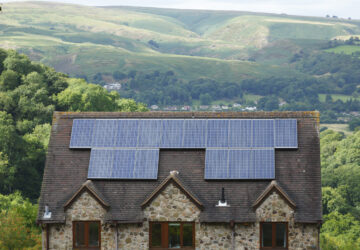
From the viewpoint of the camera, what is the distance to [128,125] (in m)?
31.6

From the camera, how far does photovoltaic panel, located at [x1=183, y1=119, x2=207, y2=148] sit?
30.5 meters

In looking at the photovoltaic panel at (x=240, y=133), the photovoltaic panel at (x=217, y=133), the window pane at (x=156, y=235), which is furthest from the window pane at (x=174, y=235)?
the photovoltaic panel at (x=240, y=133)

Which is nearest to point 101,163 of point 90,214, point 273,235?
point 90,214

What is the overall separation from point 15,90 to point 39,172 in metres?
17.3

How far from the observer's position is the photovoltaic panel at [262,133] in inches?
1196

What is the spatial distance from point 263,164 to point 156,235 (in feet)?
20.0

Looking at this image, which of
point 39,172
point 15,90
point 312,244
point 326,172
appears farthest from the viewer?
point 326,172

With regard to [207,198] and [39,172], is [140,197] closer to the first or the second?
[207,198]

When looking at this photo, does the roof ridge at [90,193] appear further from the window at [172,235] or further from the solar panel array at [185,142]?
the window at [172,235]

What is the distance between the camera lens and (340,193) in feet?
401

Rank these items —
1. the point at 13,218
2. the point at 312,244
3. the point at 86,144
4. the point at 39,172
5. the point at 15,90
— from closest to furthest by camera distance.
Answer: the point at 312,244 → the point at 86,144 → the point at 13,218 → the point at 39,172 → the point at 15,90

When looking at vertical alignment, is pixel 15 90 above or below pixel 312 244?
above

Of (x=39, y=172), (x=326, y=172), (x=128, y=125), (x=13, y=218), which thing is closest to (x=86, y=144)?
(x=128, y=125)

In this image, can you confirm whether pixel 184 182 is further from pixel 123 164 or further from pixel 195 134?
pixel 123 164
